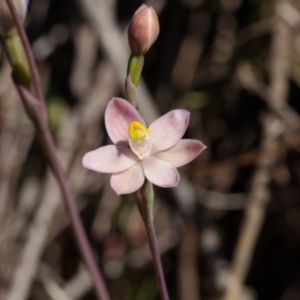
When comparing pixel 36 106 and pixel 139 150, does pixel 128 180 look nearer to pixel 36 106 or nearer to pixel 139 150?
pixel 139 150

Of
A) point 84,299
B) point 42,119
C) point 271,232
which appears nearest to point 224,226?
point 271,232

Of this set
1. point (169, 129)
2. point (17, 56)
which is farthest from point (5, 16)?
point (169, 129)

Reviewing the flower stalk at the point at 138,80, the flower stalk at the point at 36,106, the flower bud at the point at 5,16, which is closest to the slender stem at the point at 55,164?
the flower stalk at the point at 36,106

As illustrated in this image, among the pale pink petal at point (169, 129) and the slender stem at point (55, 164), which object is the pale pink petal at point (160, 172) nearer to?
the pale pink petal at point (169, 129)

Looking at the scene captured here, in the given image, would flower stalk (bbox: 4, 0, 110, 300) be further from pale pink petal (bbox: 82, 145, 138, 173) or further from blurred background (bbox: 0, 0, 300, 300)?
blurred background (bbox: 0, 0, 300, 300)

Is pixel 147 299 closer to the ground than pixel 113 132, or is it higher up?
closer to the ground

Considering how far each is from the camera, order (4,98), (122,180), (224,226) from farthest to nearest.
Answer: (224,226) → (4,98) → (122,180)

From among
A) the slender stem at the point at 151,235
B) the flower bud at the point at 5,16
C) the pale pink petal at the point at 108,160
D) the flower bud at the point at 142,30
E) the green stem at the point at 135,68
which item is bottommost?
the slender stem at the point at 151,235

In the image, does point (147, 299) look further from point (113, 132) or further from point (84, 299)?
point (113, 132)
